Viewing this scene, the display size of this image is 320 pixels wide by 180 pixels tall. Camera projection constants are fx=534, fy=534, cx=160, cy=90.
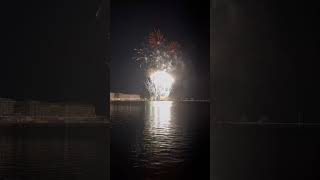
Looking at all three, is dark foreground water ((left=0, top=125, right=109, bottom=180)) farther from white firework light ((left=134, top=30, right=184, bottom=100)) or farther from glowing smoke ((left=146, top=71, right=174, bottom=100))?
glowing smoke ((left=146, top=71, right=174, bottom=100))

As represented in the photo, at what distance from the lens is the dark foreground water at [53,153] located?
695cm

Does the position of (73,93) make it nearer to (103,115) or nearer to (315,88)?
(103,115)

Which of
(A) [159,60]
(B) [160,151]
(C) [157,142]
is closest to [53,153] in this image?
(B) [160,151]

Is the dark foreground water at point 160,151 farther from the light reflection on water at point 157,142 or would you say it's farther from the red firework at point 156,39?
the red firework at point 156,39

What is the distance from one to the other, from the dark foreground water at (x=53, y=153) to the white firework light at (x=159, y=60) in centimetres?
1792

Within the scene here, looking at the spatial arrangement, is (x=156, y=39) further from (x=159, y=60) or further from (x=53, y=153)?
(x=53, y=153)

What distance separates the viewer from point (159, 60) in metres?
32.5

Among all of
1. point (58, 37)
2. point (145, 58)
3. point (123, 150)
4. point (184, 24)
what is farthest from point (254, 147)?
point (145, 58)

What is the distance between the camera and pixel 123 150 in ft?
31.1

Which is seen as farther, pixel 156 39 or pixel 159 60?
pixel 159 60

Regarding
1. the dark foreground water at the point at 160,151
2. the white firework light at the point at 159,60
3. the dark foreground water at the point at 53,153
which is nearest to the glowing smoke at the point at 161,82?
the white firework light at the point at 159,60

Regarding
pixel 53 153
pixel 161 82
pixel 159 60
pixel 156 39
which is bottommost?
pixel 53 153

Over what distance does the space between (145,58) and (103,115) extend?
59.5 feet

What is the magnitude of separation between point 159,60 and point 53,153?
2384cm
